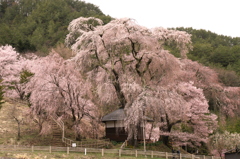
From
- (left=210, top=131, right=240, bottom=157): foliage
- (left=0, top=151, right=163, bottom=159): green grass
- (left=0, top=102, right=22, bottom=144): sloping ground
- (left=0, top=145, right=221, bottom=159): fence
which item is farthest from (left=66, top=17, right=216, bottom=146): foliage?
(left=0, top=102, right=22, bottom=144): sloping ground

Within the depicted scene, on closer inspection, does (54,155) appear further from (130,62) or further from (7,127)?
(130,62)

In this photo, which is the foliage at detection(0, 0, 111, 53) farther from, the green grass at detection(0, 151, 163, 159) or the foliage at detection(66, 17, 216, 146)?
the green grass at detection(0, 151, 163, 159)

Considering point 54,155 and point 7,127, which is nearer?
point 54,155

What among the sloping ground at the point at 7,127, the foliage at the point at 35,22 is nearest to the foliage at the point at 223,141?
the sloping ground at the point at 7,127

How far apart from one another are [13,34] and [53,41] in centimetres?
1122

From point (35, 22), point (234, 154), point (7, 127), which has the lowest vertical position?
point (234, 154)

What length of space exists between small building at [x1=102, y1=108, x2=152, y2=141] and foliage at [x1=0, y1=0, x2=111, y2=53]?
113 feet

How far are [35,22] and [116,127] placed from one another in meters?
54.5

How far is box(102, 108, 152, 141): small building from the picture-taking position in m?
27.4

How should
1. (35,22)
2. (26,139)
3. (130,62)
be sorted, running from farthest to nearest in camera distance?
(35,22) < (130,62) < (26,139)

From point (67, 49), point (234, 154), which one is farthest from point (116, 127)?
point (67, 49)

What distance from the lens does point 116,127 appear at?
2803 centimetres

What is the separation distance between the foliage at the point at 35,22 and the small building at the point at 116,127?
3432 cm

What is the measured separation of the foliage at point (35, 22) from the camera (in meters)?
57.2
